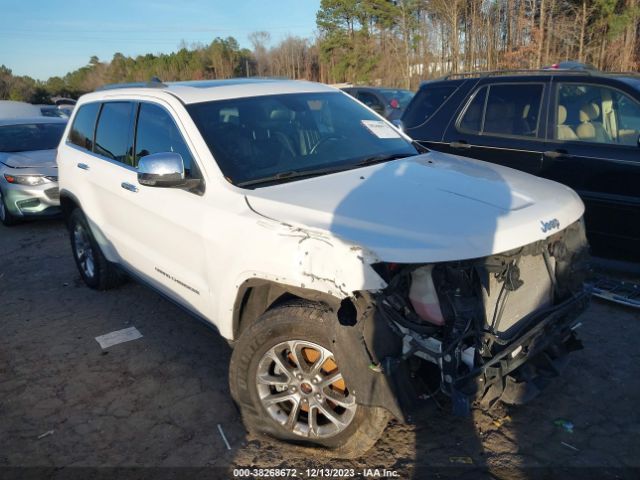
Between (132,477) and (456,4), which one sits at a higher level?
(456,4)

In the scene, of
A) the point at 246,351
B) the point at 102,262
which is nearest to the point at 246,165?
the point at 246,351

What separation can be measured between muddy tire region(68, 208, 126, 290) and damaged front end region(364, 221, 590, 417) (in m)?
3.38

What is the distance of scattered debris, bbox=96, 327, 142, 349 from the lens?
4.39m

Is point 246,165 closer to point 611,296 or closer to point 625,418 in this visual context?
point 625,418

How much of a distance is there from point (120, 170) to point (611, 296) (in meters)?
4.11

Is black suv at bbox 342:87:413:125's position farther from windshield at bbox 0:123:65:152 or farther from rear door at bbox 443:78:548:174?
windshield at bbox 0:123:65:152

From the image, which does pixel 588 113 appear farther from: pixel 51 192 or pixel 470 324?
pixel 51 192

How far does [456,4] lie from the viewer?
81.2ft

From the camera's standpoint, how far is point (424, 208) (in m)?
2.74

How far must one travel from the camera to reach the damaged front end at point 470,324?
2.41m

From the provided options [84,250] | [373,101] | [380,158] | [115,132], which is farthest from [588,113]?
[373,101]

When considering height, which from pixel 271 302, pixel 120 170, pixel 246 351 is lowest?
pixel 246 351

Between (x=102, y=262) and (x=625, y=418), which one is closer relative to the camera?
(x=625, y=418)

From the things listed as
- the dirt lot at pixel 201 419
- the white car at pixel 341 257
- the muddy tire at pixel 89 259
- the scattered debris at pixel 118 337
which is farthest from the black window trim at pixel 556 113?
the muddy tire at pixel 89 259
